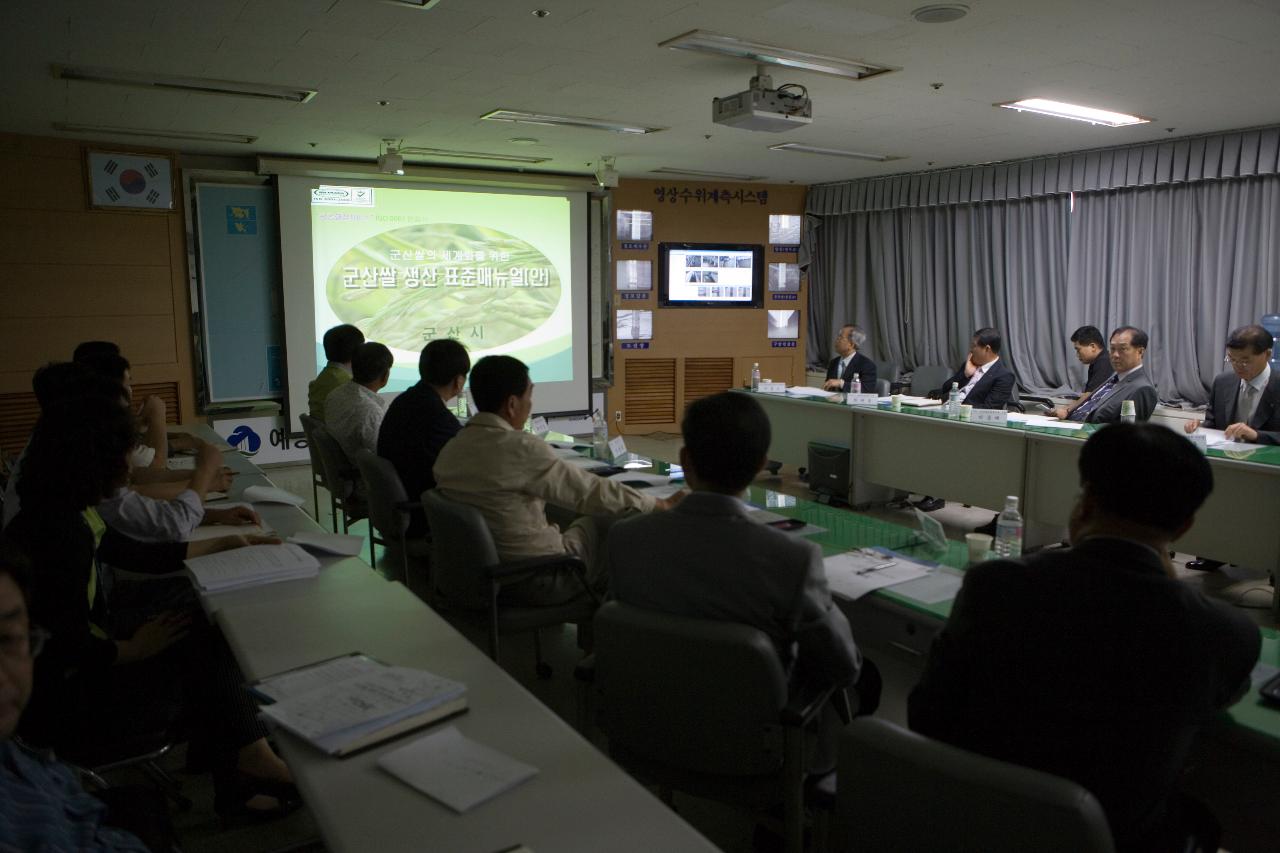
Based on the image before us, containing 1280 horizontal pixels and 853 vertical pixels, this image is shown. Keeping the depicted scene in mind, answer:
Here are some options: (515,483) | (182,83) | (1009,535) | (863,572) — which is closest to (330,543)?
(515,483)

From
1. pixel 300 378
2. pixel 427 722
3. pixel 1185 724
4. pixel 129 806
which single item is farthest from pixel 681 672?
pixel 300 378

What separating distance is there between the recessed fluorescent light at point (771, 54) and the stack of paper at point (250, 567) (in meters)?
2.90

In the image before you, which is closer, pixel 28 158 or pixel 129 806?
pixel 129 806

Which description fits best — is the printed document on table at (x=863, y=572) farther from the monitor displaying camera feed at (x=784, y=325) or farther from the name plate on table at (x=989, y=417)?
the monitor displaying camera feed at (x=784, y=325)

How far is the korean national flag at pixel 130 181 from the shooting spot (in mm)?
6695

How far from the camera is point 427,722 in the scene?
1.49 meters

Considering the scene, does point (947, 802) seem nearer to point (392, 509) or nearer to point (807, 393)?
point (392, 509)

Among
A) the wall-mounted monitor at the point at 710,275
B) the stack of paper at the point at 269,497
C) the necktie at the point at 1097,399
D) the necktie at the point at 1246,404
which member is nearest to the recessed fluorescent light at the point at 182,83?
the stack of paper at the point at 269,497

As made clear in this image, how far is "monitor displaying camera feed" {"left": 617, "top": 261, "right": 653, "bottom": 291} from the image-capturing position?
8.98m

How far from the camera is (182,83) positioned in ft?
15.8

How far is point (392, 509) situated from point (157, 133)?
449cm

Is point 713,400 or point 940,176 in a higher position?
point 940,176

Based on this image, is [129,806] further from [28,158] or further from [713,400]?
[28,158]

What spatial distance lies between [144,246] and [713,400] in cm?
660
